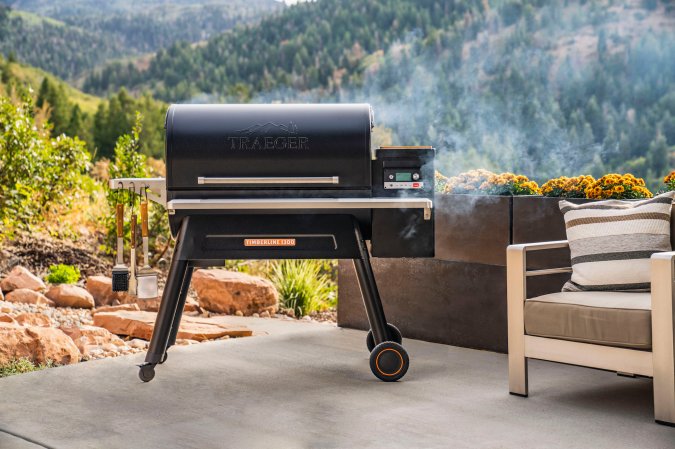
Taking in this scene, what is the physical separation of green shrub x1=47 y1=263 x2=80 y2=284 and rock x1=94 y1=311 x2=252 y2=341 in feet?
4.80

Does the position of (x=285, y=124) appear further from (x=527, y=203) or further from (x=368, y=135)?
(x=527, y=203)

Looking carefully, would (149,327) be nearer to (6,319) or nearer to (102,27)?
(6,319)

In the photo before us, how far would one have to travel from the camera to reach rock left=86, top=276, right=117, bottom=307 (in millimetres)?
6098

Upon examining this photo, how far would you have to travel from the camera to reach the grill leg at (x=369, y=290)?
3822mm

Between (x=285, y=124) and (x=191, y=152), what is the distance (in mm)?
427

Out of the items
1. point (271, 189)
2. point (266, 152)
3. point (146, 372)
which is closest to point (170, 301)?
point (146, 372)

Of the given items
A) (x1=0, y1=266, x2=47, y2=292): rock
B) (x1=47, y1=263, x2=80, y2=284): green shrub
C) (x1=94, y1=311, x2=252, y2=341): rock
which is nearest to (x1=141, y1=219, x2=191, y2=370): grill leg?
(x1=94, y1=311, x2=252, y2=341): rock

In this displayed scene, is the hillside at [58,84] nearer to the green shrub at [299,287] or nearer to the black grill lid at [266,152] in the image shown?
the green shrub at [299,287]

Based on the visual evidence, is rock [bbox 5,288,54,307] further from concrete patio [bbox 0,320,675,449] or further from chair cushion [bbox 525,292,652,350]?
chair cushion [bbox 525,292,652,350]

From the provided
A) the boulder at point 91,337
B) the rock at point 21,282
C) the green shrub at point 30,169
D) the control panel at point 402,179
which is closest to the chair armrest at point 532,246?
the control panel at point 402,179

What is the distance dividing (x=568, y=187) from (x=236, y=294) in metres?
2.54

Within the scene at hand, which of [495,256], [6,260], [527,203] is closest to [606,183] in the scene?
[527,203]

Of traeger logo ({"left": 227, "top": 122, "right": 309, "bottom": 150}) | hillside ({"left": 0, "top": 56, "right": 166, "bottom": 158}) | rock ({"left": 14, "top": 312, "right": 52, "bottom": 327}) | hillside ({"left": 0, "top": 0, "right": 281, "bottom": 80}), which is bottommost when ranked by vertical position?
rock ({"left": 14, "top": 312, "right": 52, "bottom": 327})

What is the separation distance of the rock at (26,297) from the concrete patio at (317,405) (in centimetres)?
181
